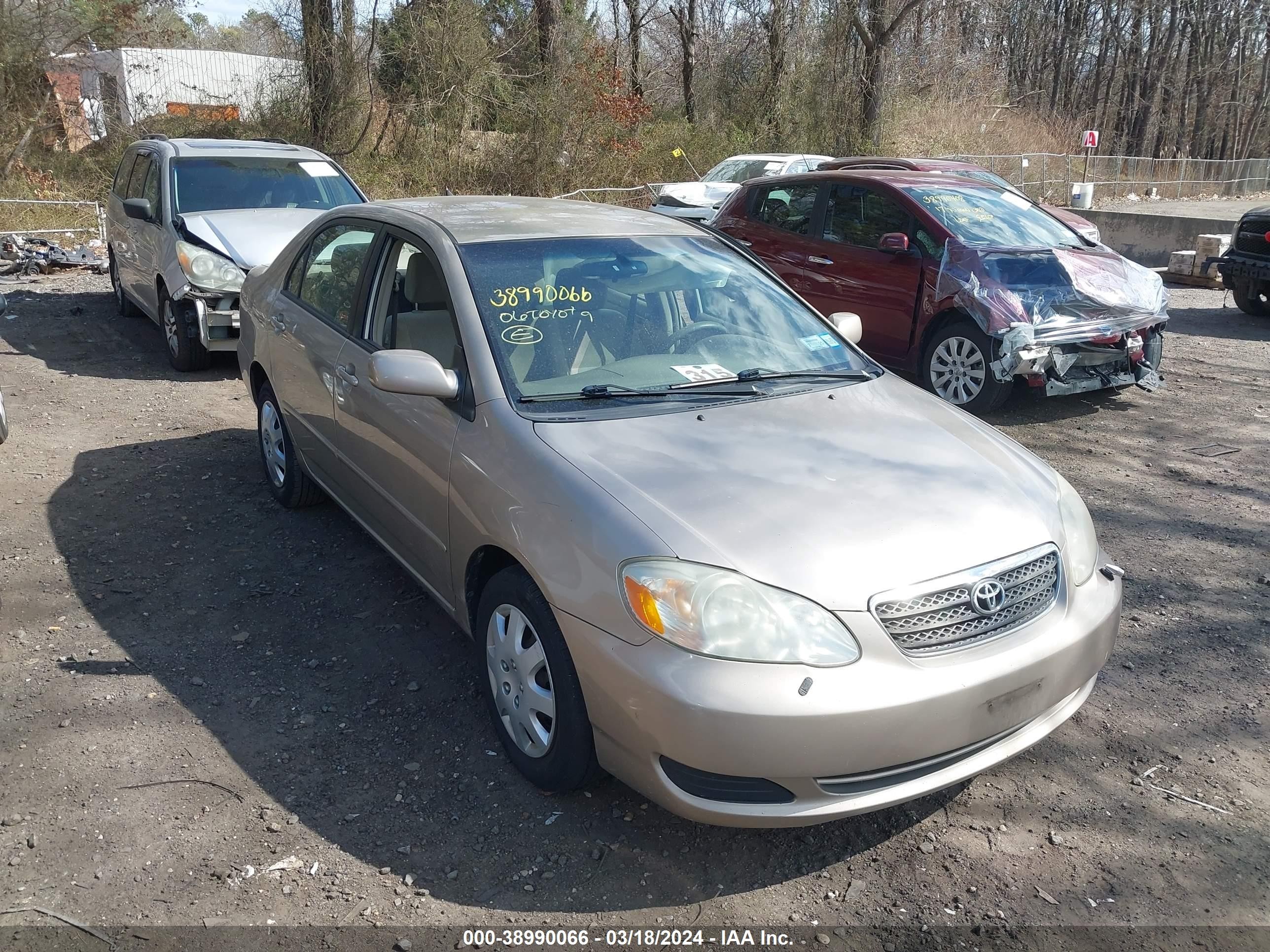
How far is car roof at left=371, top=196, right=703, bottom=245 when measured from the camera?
4152 mm

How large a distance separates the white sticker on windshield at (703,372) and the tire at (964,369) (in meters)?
3.98

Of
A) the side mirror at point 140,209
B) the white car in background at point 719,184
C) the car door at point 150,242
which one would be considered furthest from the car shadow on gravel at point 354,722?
the white car in background at point 719,184

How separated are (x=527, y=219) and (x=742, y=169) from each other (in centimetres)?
1498

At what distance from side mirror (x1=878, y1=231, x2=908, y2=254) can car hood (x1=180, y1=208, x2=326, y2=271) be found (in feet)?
15.0

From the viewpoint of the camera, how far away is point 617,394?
11.8 ft

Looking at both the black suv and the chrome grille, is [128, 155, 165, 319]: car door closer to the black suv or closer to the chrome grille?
the chrome grille

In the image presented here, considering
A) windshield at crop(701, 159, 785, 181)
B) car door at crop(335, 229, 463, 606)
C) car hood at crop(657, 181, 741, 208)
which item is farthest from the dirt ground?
windshield at crop(701, 159, 785, 181)

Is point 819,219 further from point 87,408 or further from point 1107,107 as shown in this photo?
point 1107,107

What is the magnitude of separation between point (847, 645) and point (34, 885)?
2.30 m

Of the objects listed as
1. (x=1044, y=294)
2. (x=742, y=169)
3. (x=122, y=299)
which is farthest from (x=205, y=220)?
(x=742, y=169)

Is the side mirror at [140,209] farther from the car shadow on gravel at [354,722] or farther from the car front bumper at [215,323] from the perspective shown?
the car shadow on gravel at [354,722]

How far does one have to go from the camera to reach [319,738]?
357 centimetres

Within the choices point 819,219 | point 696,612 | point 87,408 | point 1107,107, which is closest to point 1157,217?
point 819,219

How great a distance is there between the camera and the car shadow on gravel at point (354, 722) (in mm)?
2979
